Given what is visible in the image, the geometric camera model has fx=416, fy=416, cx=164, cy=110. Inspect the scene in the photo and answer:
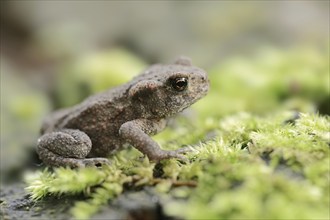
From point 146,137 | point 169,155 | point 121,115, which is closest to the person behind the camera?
point 169,155

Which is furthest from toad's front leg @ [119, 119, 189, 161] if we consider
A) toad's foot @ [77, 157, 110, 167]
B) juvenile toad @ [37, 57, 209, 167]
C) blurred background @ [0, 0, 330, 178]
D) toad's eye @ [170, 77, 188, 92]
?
blurred background @ [0, 0, 330, 178]

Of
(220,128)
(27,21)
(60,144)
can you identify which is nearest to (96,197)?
(60,144)

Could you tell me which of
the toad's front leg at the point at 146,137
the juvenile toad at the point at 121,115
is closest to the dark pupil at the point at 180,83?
the juvenile toad at the point at 121,115

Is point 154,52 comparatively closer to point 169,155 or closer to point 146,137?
point 146,137

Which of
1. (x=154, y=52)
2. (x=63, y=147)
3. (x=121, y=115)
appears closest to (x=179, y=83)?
A: (x=121, y=115)

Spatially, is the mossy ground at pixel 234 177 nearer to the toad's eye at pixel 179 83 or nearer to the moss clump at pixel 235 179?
the moss clump at pixel 235 179
